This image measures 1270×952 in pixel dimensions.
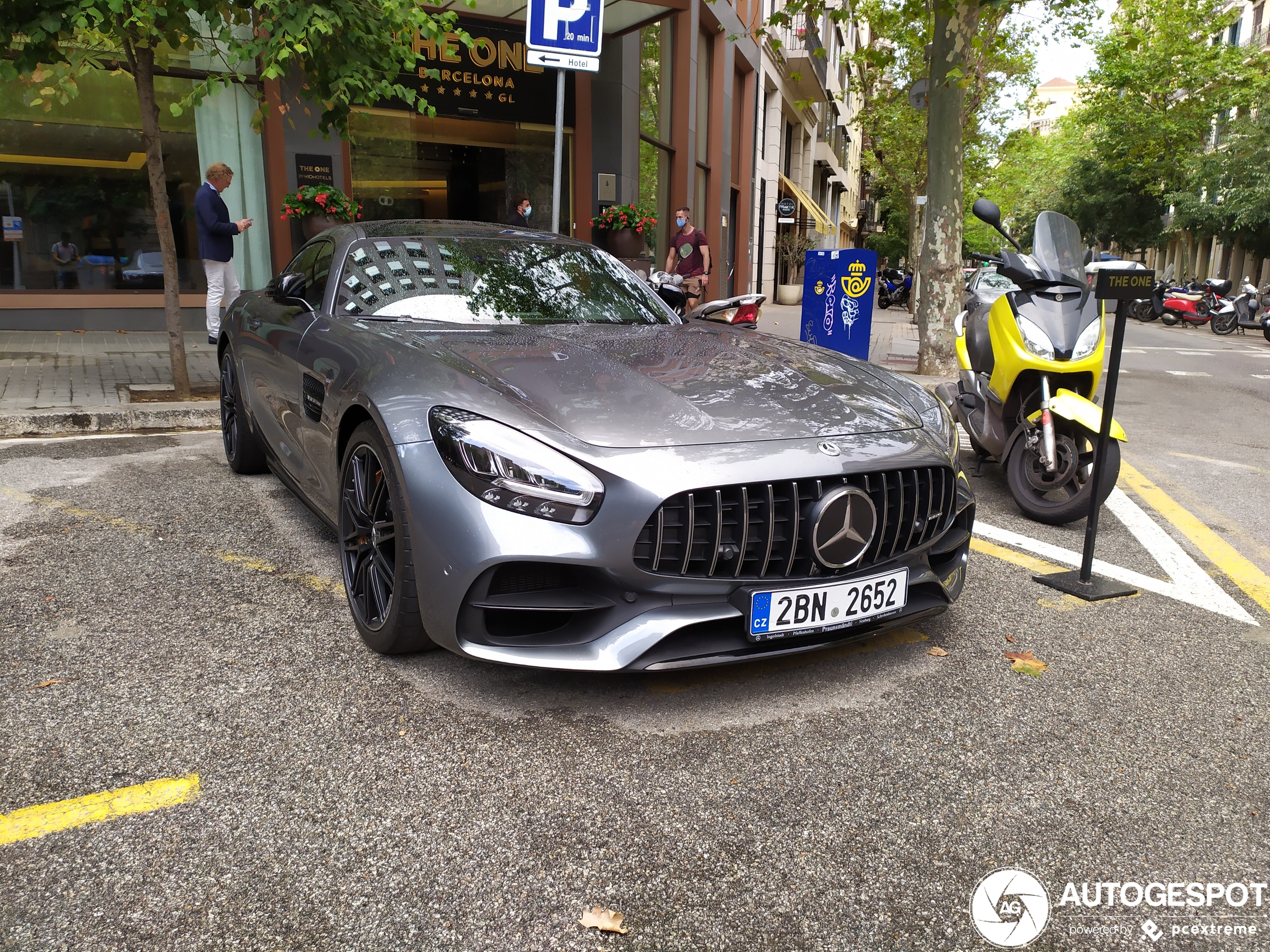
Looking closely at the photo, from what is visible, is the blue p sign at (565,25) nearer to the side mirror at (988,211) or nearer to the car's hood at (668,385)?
the side mirror at (988,211)

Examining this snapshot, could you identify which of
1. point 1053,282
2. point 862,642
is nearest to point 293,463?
point 862,642

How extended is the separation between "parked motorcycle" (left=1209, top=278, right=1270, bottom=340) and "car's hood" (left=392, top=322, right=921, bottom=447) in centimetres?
2265

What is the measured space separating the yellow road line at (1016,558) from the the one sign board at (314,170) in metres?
10.4

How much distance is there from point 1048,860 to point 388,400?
210 centimetres

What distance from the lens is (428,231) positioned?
415 centimetres

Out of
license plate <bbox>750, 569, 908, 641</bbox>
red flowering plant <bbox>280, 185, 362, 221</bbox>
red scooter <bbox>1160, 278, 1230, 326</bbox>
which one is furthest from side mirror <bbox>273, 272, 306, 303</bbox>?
red scooter <bbox>1160, 278, 1230, 326</bbox>

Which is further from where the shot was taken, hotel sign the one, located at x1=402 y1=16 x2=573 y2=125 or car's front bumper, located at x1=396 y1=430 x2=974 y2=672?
hotel sign the one, located at x1=402 y1=16 x2=573 y2=125

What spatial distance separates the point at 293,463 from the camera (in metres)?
3.87

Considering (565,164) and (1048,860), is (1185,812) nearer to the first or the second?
(1048,860)

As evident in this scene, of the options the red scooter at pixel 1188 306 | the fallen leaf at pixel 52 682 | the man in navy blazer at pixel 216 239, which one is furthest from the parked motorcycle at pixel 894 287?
the fallen leaf at pixel 52 682

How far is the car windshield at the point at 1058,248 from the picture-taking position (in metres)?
5.03

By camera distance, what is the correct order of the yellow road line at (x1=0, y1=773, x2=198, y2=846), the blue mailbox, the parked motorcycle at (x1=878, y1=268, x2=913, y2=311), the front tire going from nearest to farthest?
the yellow road line at (x1=0, y1=773, x2=198, y2=846), the front tire, the blue mailbox, the parked motorcycle at (x1=878, y1=268, x2=913, y2=311)

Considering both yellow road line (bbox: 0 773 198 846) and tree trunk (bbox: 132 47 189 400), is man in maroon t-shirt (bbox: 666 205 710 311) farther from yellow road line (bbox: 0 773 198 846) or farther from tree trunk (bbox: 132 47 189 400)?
yellow road line (bbox: 0 773 198 846)

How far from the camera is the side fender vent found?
3363 mm
